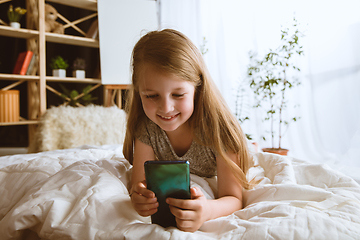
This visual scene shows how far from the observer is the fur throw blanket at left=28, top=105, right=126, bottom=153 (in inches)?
→ 87.0

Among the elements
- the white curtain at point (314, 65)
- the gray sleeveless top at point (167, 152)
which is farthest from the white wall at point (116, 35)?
the gray sleeveless top at point (167, 152)

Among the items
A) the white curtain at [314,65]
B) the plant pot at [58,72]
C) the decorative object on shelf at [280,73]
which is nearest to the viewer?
the white curtain at [314,65]

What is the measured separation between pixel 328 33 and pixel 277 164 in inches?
46.1

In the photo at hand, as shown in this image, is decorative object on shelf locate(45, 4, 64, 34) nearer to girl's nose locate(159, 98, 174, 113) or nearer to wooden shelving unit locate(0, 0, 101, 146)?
wooden shelving unit locate(0, 0, 101, 146)

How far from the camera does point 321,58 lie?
5.62 feet

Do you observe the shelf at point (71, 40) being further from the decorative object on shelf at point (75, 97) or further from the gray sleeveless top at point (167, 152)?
→ the gray sleeveless top at point (167, 152)

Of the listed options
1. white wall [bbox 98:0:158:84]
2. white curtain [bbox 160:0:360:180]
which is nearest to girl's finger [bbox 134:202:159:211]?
white curtain [bbox 160:0:360:180]

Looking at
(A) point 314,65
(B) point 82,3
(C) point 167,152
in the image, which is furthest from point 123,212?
(B) point 82,3

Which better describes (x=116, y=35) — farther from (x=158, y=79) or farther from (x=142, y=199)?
(x=142, y=199)

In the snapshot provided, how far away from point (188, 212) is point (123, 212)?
14cm

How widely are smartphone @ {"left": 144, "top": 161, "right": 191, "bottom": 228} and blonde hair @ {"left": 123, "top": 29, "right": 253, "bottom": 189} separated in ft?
0.81

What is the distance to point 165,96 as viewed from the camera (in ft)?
2.23

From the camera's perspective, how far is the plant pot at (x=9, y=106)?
2334 millimetres

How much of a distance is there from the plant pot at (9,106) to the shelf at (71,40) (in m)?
0.65
